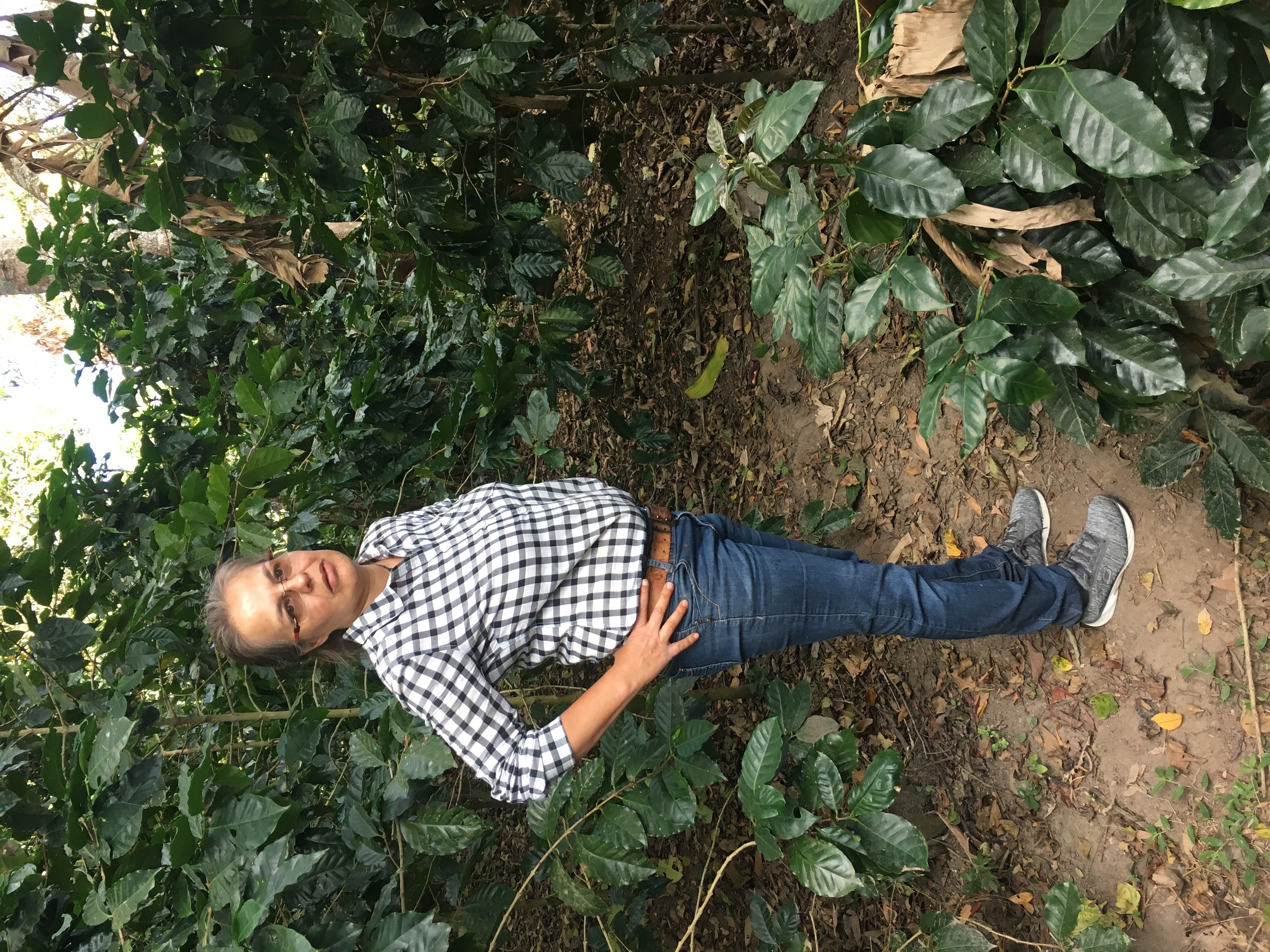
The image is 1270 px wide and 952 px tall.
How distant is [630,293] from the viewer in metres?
4.23

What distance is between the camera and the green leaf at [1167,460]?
1769 millimetres

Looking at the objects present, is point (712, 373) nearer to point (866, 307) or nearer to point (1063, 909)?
point (866, 307)

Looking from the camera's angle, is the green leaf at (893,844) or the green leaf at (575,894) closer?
the green leaf at (893,844)

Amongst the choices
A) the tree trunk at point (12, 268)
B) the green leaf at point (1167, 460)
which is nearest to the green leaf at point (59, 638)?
the green leaf at point (1167, 460)

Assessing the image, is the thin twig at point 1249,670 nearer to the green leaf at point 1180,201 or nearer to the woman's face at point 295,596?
the green leaf at point 1180,201

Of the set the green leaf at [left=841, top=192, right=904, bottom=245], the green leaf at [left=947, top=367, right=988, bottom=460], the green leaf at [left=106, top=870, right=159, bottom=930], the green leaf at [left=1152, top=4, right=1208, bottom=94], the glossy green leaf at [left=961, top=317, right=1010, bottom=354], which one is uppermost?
the green leaf at [left=1152, top=4, right=1208, bottom=94]

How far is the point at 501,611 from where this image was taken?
181 centimetres

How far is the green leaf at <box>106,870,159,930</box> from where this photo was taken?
1.63m

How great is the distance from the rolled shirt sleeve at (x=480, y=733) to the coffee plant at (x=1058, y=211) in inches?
39.1

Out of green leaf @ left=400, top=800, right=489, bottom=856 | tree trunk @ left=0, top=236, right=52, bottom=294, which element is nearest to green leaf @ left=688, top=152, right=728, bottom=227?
green leaf @ left=400, top=800, right=489, bottom=856

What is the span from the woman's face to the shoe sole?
1934mm

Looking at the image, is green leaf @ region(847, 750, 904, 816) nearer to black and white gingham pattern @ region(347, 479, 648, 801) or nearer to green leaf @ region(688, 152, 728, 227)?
black and white gingham pattern @ region(347, 479, 648, 801)

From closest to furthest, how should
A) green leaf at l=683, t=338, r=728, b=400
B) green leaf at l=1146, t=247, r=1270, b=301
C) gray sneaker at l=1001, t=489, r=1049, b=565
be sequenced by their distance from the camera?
green leaf at l=1146, t=247, r=1270, b=301 → gray sneaker at l=1001, t=489, r=1049, b=565 → green leaf at l=683, t=338, r=728, b=400

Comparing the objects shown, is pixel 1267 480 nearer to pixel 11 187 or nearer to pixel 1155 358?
pixel 1155 358
